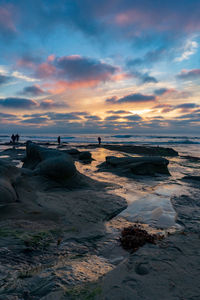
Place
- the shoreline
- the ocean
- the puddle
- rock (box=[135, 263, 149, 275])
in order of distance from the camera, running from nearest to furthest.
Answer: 1. the shoreline
2. rock (box=[135, 263, 149, 275])
3. the puddle
4. the ocean

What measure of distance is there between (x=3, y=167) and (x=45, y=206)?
142cm

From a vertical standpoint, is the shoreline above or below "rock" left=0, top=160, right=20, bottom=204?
below

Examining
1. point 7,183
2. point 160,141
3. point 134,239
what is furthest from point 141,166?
point 160,141

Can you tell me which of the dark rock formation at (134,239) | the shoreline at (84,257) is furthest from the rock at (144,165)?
the dark rock formation at (134,239)

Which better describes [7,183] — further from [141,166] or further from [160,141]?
[160,141]

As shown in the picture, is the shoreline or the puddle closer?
the shoreline

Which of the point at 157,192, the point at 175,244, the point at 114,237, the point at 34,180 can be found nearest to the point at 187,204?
the point at 157,192

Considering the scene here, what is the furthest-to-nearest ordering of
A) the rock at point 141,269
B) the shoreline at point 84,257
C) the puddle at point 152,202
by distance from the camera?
the puddle at point 152,202, the rock at point 141,269, the shoreline at point 84,257

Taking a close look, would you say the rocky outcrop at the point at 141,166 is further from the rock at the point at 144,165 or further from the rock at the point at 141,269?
the rock at the point at 141,269

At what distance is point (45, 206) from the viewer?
11.4 feet

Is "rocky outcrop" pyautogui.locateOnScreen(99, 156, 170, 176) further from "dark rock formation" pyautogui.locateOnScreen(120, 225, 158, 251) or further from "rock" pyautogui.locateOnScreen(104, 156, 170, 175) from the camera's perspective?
"dark rock formation" pyautogui.locateOnScreen(120, 225, 158, 251)

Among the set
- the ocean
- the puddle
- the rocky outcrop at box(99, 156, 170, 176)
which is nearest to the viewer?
the puddle

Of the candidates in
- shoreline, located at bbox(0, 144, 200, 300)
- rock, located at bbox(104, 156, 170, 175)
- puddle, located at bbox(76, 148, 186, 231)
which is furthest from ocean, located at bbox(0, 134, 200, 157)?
shoreline, located at bbox(0, 144, 200, 300)

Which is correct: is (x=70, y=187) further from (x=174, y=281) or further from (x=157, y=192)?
(x=174, y=281)
